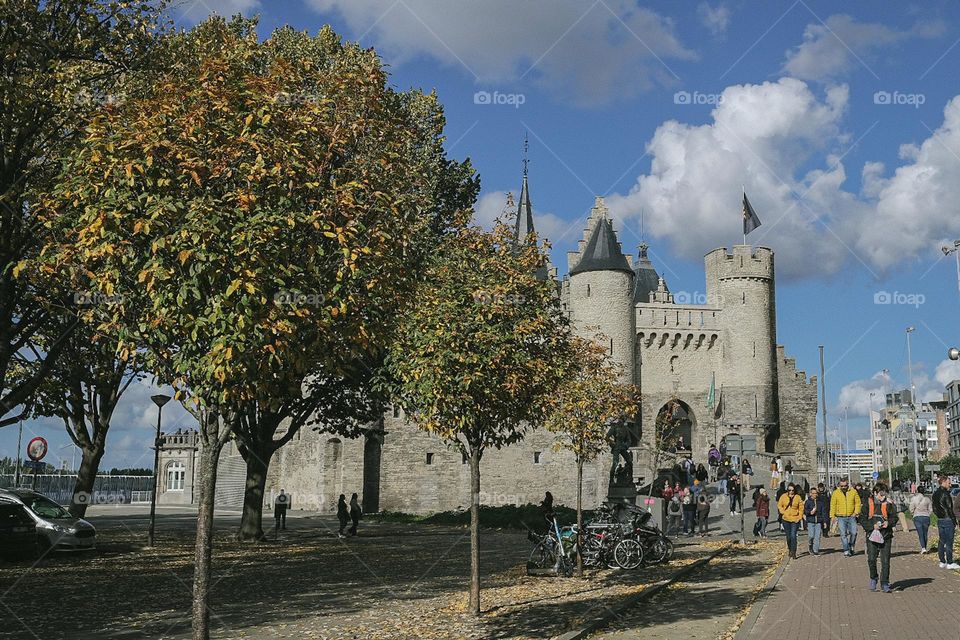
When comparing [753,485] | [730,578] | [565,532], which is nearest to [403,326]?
[565,532]

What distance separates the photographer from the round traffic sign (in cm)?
2777

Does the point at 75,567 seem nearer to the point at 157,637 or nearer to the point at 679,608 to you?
the point at 157,637

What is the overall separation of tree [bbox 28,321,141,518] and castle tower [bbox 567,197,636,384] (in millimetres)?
37859

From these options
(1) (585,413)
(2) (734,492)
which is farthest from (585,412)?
(2) (734,492)

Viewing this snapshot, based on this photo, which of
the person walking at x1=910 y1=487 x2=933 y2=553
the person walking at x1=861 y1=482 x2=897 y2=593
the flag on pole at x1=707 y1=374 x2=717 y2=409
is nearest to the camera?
the person walking at x1=861 y1=482 x2=897 y2=593

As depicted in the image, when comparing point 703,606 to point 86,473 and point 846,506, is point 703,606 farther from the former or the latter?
point 86,473

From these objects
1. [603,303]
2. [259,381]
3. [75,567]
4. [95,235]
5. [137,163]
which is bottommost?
[75,567]

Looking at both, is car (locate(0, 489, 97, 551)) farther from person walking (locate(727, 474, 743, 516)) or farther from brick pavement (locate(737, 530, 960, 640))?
person walking (locate(727, 474, 743, 516))

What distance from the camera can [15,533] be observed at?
18.9 m

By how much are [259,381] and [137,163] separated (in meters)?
2.10

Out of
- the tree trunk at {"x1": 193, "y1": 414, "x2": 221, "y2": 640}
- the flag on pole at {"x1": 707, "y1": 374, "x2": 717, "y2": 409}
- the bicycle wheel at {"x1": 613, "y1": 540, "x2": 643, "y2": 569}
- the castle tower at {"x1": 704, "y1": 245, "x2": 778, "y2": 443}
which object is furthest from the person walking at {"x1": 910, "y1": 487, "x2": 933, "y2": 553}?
the flag on pole at {"x1": 707, "y1": 374, "x2": 717, "y2": 409}

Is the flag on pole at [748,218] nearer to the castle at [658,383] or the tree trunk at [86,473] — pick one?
the castle at [658,383]

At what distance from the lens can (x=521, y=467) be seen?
167 ft

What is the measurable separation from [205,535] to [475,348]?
240 inches
